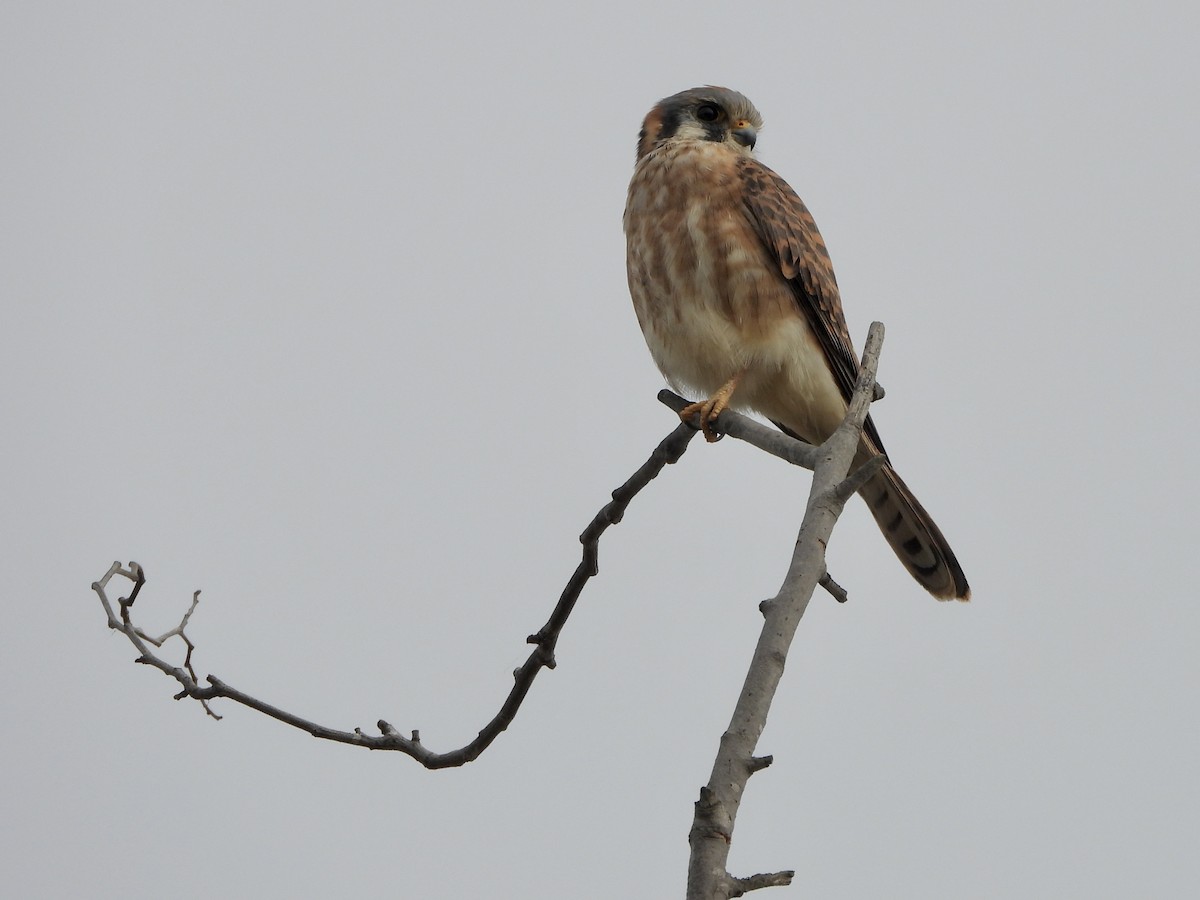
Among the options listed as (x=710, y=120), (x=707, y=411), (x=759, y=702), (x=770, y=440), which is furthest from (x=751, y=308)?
(x=759, y=702)

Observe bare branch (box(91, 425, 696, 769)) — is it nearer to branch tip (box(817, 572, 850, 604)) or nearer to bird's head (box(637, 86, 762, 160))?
branch tip (box(817, 572, 850, 604))

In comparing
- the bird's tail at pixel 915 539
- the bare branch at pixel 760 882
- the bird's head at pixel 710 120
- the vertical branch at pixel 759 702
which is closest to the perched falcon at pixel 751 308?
the bird's tail at pixel 915 539

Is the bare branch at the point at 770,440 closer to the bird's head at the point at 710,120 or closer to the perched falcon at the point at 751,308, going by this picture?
the perched falcon at the point at 751,308

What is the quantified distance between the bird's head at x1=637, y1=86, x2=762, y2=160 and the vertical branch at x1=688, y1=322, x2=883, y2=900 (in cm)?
250

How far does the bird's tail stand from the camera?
3.72 m

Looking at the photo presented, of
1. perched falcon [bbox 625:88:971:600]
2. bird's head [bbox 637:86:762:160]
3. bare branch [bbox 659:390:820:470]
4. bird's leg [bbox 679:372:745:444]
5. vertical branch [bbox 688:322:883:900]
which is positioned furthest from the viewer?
bird's head [bbox 637:86:762:160]

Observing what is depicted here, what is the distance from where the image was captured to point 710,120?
4.30m

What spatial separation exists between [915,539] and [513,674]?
1529 millimetres

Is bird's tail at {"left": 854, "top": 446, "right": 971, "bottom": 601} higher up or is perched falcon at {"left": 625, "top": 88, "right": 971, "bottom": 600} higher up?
perched falcon at {"left": 625, "top": 88, "right": 971, "bottom": 600}

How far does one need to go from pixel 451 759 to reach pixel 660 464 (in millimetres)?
770

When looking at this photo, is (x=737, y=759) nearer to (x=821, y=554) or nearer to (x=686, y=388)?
(x=821, y=554)

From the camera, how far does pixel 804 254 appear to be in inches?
149

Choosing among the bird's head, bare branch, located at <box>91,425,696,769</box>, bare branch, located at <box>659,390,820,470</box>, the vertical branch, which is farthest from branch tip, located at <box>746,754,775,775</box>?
the bird's head

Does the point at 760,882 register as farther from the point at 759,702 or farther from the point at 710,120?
the point at 710,120
